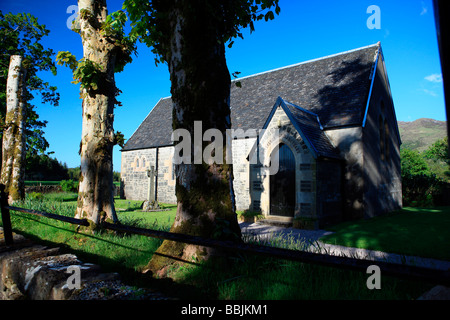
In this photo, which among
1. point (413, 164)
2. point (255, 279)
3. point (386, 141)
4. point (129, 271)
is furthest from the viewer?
point (413, 164)

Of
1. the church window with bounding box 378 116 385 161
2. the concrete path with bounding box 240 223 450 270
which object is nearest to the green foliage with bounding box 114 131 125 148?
the concrete path with bounding box 240 223 450 270

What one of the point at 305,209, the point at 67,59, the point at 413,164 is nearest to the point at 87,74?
the point at 67,59

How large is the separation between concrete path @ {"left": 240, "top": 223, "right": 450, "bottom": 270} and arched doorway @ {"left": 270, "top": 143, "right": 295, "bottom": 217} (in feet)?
4.52

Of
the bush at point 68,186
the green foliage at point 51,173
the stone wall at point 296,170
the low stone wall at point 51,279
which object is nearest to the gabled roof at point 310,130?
the stone wall at point 296,170

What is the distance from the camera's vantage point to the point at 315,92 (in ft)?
50.9

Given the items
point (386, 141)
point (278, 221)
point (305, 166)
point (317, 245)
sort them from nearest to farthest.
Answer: point (317, 245)
point (305, 166)
point (278, 221)
point (386, 141)

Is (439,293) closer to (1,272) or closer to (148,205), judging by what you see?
(1,272)

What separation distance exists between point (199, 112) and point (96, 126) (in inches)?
134

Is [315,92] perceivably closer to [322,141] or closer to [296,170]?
[322,141]

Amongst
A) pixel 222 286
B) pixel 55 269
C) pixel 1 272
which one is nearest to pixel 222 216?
pixel 222 286

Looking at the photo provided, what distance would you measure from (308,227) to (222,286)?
8259mm

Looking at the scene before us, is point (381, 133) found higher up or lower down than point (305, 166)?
higher up

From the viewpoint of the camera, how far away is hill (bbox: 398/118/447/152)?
13675cm

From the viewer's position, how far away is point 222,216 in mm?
3789
